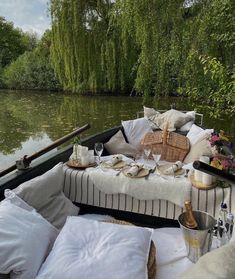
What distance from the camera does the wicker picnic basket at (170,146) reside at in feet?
10.2

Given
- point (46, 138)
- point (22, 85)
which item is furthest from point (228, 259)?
point (22, 85)

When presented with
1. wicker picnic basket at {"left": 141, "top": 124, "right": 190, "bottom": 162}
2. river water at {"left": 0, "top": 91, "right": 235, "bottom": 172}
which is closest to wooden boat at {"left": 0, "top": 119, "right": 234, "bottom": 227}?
wicker picnic basket at {"left": 141, "top": 124, "right": 190, "bottom": 162}

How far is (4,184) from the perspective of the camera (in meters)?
1.67

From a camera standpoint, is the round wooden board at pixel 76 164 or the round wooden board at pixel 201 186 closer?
the round wooden board at pixel 201 186

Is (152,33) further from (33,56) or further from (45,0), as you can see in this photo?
(33,56)

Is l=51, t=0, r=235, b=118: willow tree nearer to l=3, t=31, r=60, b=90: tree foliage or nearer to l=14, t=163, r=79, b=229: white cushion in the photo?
l=14, t=163, r=79, b=229: white cushion

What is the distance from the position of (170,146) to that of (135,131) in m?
0.58

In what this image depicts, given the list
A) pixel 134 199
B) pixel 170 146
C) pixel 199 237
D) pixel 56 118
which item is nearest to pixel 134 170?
pixel 134 199

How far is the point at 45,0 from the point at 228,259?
9.59 metres

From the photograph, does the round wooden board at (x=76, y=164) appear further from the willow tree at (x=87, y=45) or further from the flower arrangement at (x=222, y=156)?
the willow tree at (x=87, y=45)

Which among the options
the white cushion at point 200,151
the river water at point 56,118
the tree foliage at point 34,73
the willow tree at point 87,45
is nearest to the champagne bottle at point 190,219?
the white cushion at point 200,151

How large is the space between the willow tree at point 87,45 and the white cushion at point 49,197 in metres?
7.29

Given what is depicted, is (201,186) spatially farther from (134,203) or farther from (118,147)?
(118,147)

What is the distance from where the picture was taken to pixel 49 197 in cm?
179
